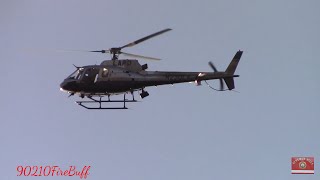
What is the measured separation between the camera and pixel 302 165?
2466 centimetres

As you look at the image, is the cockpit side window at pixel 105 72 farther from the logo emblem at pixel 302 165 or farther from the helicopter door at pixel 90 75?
the logo emblem at pixel 302 165

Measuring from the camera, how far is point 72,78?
23234 mm

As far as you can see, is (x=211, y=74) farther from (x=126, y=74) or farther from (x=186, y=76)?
(x=126, y=74)

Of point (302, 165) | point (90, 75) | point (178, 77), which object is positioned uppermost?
point (90, 75)

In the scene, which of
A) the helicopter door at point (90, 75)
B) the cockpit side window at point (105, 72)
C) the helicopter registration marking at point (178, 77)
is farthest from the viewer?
the helicopter door at point (90, 75)

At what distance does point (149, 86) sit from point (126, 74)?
87 cm

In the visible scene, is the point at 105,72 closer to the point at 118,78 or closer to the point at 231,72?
the point at 118,78

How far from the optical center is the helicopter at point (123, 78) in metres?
21.7

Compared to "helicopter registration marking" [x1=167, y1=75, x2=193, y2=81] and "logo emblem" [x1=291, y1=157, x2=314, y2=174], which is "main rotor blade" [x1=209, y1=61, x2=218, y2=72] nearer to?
"helicopter registration marking" [x1=167, y1=75, x2=193, y2=81]

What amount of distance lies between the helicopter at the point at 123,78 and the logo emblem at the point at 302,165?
484cm

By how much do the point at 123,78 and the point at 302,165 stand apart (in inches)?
293

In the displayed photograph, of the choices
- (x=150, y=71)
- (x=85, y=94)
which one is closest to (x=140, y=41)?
(x=150, y=71)

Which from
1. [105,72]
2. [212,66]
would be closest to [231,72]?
[212,66]

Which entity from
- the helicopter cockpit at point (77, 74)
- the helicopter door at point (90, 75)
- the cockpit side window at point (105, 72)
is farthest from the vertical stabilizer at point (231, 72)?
the helicopter cockpit at point (77, 74)
